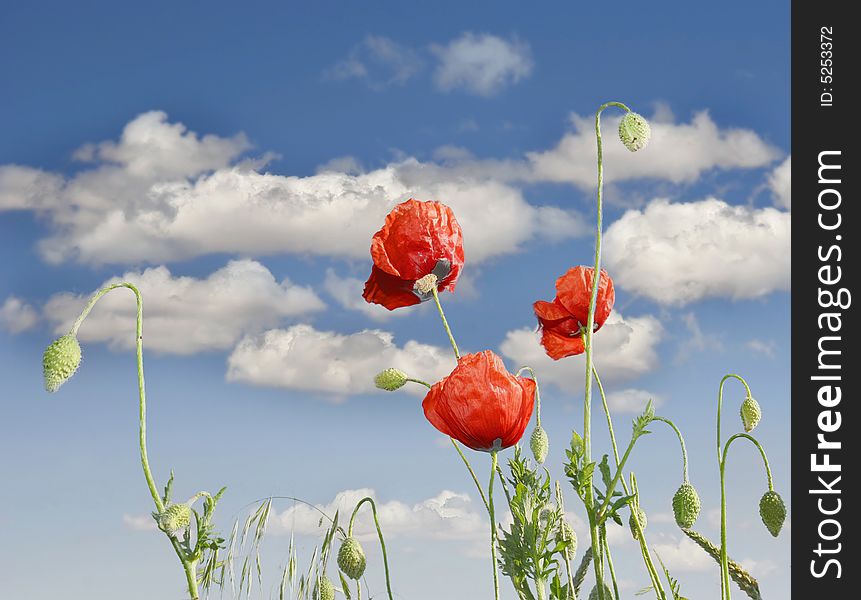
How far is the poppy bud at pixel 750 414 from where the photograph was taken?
2.34m

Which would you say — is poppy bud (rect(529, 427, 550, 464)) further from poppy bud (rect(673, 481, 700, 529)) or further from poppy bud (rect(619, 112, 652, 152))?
poppy bud (rect(619, 112, 652, 152))

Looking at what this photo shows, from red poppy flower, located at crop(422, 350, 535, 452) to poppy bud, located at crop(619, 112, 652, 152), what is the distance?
0.49 meters

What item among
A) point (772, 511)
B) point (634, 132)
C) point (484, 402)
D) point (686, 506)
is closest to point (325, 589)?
point (484, 402)

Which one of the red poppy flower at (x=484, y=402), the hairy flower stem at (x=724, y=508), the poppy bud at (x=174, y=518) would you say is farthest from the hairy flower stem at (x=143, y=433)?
the hairy flower stem at (x=724, y=508)

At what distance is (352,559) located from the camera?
7.47 ft

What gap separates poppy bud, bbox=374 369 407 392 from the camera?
7.57ft

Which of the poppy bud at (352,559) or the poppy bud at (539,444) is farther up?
the poppy bud at (539,444)

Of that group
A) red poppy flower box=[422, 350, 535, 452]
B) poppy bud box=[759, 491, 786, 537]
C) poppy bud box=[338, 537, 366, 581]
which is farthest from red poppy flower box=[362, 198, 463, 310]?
poppy bud box=[759, 491, 786, 537]

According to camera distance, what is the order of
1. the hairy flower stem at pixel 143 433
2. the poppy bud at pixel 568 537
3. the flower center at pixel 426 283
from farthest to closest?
the flower center at pixel 426 283 → the poppy bud at pixel 568 537 → the hairy flower stem at pixel 143 433

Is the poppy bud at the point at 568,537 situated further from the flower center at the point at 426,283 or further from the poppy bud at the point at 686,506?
the flower center at the point at 426,283

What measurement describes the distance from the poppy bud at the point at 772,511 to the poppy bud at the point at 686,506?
0.15 m
